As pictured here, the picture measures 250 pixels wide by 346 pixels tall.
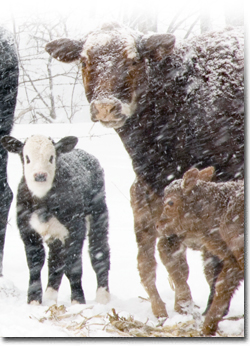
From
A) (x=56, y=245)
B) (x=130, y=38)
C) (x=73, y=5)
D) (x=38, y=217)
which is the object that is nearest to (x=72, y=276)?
(x=56, y=245)

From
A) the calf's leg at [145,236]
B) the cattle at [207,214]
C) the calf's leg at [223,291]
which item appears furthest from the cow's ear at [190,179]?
the calf's leg at [223,291]

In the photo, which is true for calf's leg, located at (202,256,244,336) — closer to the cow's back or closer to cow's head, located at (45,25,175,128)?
the cow's back

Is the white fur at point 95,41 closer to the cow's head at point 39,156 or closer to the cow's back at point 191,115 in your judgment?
the cow's back at point 191,115

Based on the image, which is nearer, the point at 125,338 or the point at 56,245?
the point at 125,338

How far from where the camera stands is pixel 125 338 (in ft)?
5.90

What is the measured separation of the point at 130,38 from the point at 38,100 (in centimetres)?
50

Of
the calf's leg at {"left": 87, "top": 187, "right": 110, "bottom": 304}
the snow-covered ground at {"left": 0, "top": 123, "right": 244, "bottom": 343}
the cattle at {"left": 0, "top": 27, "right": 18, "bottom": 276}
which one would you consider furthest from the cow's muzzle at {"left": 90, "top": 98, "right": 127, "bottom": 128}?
the cattle at {"left": 0, "top": 27, "right": 18, "bottom": 276}

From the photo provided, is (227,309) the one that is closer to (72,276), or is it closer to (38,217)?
(72,276)

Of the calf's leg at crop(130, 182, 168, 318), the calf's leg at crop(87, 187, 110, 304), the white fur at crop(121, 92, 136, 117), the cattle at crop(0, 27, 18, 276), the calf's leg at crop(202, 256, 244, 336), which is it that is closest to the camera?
the calf's leg at crop(202, 256, 244, 336)

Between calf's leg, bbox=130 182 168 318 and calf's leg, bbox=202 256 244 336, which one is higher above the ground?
calf's leg, bbox=130 182 168 318

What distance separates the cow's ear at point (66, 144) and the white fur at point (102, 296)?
0.52 meters

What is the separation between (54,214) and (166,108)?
0.56 meters

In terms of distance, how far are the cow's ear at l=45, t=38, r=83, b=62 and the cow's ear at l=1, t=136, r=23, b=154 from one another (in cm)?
34

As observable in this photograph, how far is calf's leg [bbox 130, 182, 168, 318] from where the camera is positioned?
1.90 meters
